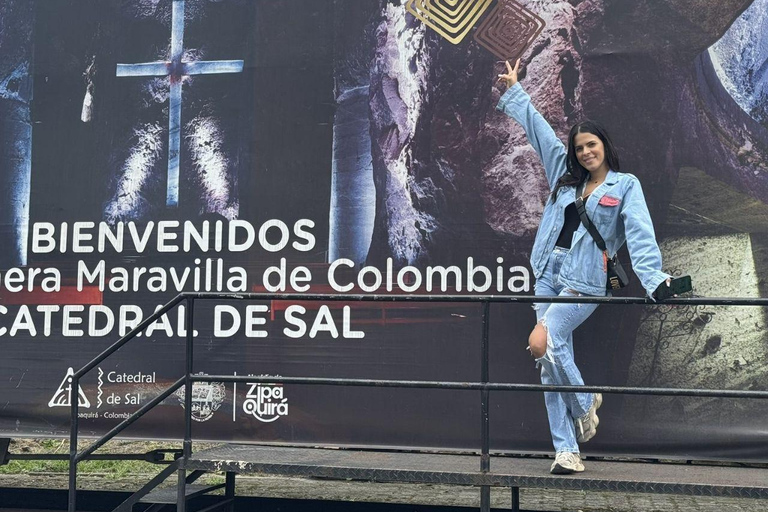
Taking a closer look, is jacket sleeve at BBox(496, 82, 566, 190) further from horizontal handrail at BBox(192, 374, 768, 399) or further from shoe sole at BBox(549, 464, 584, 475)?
shoe sole at BBox(549, 464, 584, 475)

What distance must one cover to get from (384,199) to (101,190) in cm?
150

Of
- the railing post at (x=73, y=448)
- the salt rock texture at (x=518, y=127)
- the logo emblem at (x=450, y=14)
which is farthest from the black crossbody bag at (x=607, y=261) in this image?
the railing post at (x=73, y=448)

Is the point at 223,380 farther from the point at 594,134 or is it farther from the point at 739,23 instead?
the point at 739,23

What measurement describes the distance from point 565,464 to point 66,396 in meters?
2.57

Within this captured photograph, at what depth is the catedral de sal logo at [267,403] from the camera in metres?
4.67

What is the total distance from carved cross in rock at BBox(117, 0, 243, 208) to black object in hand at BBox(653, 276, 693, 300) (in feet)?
7.99

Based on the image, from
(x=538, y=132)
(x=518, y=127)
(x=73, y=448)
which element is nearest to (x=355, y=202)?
(x=518, y=127)

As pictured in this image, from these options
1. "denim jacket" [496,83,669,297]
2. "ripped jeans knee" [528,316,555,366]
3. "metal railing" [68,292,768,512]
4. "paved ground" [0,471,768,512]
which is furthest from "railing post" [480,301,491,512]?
"paved ground" [0,471,768,512]

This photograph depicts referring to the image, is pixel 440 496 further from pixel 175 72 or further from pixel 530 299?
pixel 175 72

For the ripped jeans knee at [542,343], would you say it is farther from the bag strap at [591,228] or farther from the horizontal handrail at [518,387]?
the bag strap at [591,228]

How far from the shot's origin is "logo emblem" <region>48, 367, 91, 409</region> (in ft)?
15.9

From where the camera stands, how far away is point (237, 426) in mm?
4695

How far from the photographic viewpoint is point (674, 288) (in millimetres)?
3559

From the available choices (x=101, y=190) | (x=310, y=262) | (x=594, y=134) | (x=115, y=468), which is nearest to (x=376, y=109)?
(x=310, y=262)
